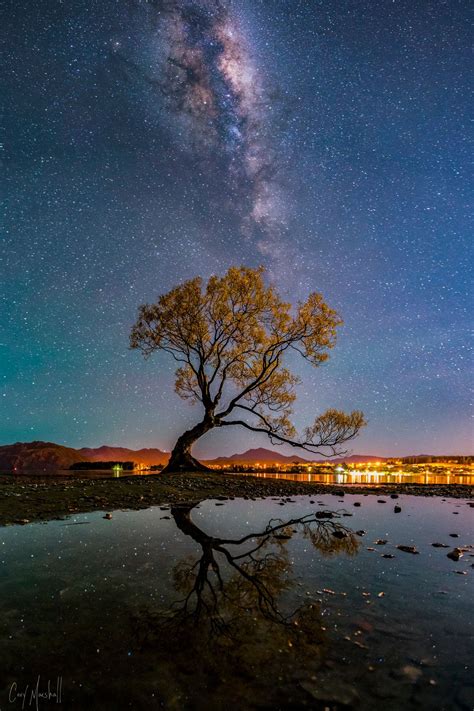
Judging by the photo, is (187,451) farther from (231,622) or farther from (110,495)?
(231,622)

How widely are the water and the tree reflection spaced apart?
0.6 inches

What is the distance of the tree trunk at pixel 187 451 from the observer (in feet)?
92.3

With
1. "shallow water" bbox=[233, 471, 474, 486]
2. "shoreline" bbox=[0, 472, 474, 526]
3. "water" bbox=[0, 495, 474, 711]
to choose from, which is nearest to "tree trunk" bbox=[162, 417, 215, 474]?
"shallow water" bbox=[233, 471, 474, 486]

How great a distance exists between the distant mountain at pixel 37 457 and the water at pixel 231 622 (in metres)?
51.6

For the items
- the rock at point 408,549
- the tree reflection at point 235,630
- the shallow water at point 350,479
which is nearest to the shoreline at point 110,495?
the tree reflection at point 235,630

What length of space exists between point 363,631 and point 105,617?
285 centimetres

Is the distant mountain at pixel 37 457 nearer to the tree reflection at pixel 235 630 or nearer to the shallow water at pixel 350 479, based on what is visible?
the shallow water at pixel 350 479

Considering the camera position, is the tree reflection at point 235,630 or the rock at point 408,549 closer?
the tree reflection at point 235,630

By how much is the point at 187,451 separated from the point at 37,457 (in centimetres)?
3662

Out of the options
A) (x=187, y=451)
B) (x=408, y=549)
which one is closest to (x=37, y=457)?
(x=187, y=451)

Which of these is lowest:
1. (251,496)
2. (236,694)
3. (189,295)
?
(251,496)

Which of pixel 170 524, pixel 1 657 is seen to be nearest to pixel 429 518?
pixel 170 524

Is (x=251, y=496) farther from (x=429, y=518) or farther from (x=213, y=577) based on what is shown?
(x=213, y=577)

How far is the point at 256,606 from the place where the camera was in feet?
14.7
